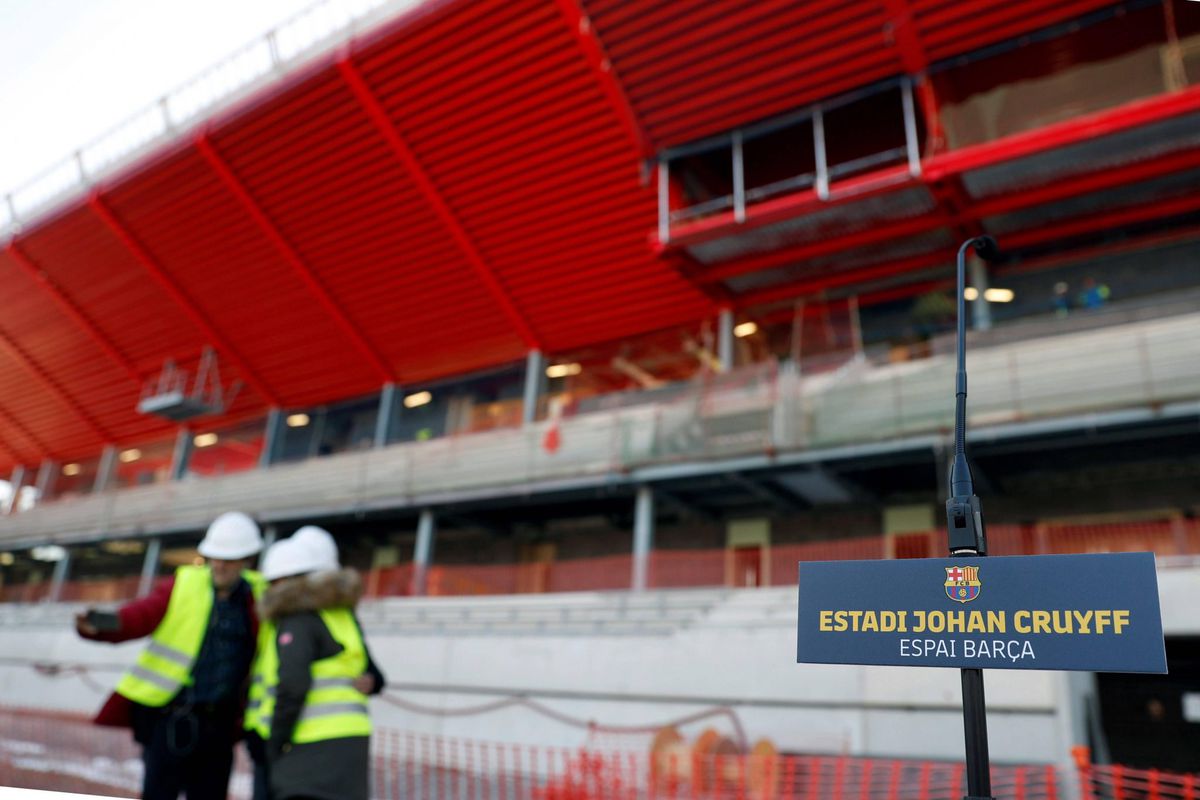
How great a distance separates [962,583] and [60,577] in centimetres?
3649

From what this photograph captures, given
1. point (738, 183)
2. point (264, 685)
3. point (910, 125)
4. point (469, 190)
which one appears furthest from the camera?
point (469, 190)

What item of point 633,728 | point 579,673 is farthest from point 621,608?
point 633,728

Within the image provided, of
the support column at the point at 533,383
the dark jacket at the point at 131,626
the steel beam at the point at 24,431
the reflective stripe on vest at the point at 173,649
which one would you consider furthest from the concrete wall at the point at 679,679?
the steel beam at the point at 24,431

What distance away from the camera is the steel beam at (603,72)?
55.3 feet

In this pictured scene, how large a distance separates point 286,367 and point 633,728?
18772 mm

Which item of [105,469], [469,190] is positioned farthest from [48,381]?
[469,190]

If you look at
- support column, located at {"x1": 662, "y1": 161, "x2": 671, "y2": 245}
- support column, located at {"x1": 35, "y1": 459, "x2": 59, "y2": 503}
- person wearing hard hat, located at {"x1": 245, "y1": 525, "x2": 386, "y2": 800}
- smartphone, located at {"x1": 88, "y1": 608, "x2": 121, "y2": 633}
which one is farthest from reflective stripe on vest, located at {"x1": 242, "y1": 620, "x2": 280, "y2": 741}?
support column, located at {"x1": 35, "y1": 459, "x2": 59, "y2": 503}

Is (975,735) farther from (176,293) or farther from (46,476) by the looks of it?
(46,476)

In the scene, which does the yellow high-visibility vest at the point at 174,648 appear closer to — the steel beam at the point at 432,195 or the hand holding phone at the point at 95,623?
the hand holding phone at the point at 95,623

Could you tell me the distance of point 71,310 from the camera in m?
29.1

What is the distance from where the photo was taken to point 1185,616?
10602mm

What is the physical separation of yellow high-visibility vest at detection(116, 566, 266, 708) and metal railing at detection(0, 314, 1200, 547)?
1292 cm

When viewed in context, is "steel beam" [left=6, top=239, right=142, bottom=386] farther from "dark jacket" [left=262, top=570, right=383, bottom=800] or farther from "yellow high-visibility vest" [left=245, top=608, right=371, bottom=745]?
"dark jacket" [left=262, top=570, right=383, bottom=800]

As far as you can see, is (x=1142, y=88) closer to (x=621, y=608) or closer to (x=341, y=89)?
(x=621, y=608)
